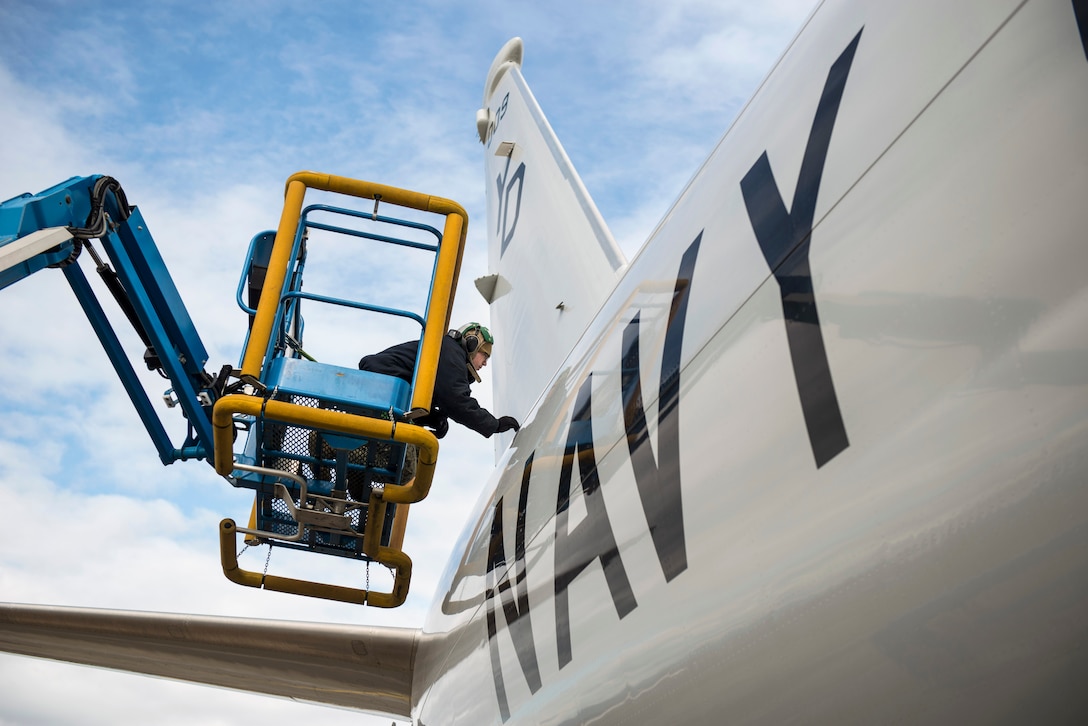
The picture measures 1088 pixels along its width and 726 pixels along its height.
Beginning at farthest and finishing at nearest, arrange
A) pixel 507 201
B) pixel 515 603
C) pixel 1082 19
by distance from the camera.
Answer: pixel 507 201 < pixel 515 603 < pixel 1082 19

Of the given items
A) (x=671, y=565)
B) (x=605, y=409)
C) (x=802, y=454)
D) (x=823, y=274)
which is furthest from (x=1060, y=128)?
(x=605, y=409)

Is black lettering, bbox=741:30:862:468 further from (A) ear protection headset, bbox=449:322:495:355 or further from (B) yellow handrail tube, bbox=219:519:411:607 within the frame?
(B) yellow handrail tube, bbox=219:519:411:607

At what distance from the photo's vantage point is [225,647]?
18.3 ft

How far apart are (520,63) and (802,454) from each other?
8.33 metres

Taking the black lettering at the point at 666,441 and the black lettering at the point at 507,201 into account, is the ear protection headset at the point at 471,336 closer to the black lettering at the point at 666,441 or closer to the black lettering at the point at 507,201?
the black lettering at the point at 507,201

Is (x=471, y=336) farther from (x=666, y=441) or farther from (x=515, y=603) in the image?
(x=666, y=441)

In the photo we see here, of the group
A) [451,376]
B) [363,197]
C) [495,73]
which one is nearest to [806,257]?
[451,376]

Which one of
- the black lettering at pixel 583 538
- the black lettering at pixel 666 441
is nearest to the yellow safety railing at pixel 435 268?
the black lettering at pixel 583 538

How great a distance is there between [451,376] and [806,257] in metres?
4.46

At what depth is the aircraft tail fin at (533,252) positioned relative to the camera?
5965 millimetres

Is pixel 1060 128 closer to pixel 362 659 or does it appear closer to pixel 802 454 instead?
pixel 802 454

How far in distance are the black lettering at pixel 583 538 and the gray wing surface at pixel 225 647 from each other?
9.02 ft

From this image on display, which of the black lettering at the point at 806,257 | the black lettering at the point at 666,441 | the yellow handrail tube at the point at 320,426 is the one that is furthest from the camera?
the yellow handrail tube at the point at 320,426

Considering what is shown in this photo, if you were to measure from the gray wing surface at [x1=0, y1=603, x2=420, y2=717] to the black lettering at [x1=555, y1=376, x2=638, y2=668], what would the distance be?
275 cm
